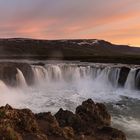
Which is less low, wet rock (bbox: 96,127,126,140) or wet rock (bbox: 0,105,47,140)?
wet rock (bbox: 0,105,47,140)

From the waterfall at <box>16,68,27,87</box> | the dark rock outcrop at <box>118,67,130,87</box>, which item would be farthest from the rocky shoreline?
the dark rock outcrop at <box>118,67,130,87</box>

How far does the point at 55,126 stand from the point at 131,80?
20221mm

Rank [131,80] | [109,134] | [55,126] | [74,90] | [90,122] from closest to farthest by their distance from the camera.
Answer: [55,126] < [109,134] < [90,122] < [74,90] < [131,80]

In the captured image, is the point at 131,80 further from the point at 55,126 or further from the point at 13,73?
the point at 55,126

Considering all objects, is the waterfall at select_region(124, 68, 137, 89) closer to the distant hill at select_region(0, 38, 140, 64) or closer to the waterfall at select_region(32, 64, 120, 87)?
the waterfall at select_region(32, 64, 120, 87)

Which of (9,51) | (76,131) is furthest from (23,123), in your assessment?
(9,51)

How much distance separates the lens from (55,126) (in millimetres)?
11289

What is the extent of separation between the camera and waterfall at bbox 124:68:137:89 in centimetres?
3007

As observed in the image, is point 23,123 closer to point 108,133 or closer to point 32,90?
point 108,133

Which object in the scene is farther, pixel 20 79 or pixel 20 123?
pixel 20 79

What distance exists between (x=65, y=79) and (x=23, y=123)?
22.8 m

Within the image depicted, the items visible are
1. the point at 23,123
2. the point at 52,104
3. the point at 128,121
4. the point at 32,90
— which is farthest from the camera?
the point at 32,90

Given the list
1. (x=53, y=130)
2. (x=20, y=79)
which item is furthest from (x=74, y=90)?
(x=53, y=130)

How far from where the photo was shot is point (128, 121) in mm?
16625
